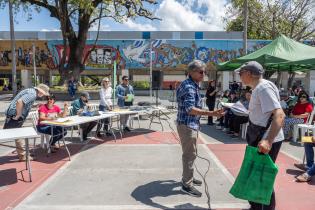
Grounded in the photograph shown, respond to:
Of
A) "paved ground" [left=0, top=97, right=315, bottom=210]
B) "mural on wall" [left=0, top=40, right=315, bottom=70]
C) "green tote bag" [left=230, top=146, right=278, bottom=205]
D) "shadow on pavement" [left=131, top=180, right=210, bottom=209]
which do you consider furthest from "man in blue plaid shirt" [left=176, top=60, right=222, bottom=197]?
"mural on wall" [left=0, top=40, right=315, bottom=70]

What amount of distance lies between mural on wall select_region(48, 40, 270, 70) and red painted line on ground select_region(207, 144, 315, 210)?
99.2ft

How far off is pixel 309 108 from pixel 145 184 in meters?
5.63

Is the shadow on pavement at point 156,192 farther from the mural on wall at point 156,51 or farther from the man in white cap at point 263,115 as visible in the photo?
the mural on wall at point 156,51

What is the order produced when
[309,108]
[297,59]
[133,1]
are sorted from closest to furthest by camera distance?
[309,108]
[297,59]
[133,1]

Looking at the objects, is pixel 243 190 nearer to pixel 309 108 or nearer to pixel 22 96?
pixel 22 96

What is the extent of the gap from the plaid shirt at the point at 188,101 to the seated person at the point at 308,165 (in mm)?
2189

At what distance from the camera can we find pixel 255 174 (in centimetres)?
384

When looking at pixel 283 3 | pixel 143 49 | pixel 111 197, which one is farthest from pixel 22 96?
pixel 143 49

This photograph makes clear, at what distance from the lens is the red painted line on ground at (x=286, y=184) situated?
4777 millimetres

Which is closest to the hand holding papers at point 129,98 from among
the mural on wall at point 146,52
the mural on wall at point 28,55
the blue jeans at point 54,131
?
the blue jeans at point 54,131

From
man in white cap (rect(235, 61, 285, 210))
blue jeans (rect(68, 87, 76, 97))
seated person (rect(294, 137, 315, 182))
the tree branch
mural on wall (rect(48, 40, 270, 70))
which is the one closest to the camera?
man in white cap (rect(235, 61, 285, 210))

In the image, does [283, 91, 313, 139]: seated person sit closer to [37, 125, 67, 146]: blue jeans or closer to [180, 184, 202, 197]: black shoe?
[180, 184, 202, 197]: black shoe

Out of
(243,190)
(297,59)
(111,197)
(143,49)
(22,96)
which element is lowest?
(111,197)

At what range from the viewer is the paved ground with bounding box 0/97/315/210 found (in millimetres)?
4816
